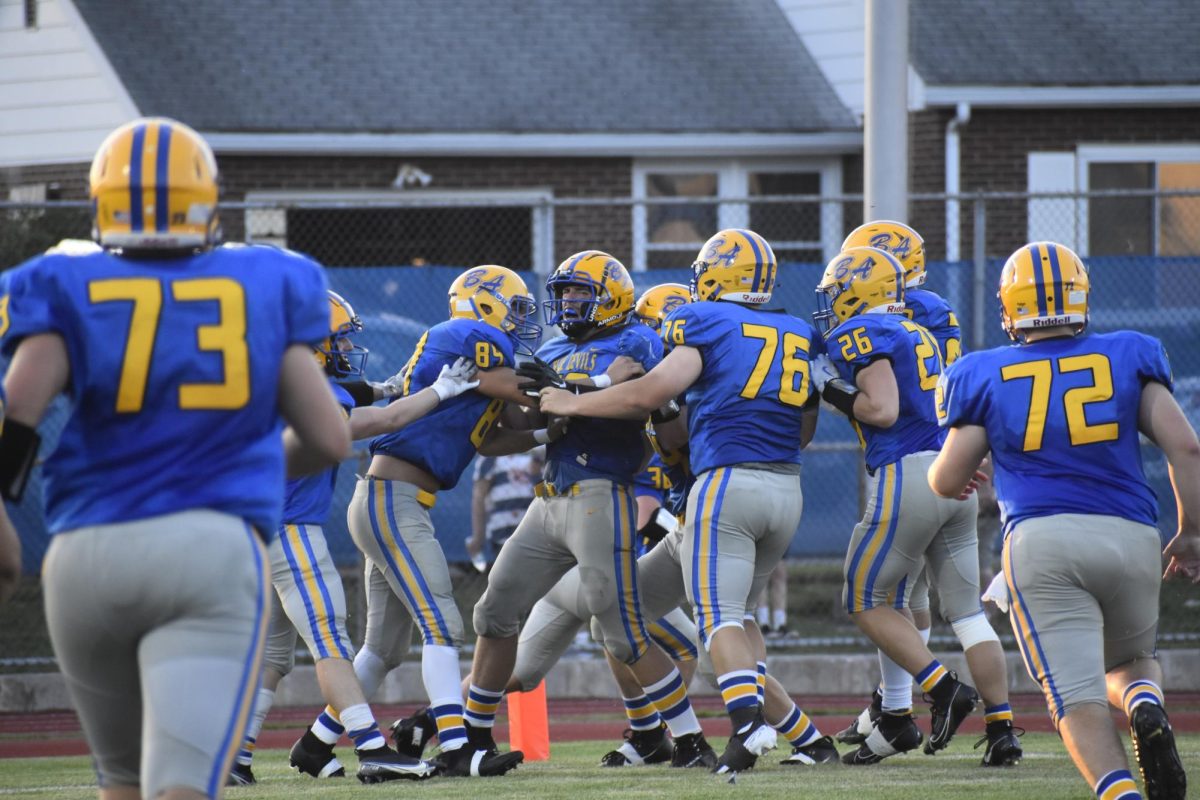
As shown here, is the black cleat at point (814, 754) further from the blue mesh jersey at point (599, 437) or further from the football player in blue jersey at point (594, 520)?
the blue mesh jersey at point (599, 437)

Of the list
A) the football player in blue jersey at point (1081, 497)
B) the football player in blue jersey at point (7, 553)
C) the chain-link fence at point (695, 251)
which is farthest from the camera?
the chain-link fence at point (695, 251)

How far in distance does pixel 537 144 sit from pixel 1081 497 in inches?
444

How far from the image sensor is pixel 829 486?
11453 millimetres

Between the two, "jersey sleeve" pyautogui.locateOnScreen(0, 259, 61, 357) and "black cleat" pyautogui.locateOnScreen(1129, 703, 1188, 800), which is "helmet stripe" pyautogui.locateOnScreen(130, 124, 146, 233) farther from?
"black cleat" pyautogui.locateOnScreen(1129, 703, 1188, 800)

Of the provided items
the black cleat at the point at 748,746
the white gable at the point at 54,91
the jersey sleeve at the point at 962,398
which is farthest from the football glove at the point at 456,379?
the white gable at the point at 54,91

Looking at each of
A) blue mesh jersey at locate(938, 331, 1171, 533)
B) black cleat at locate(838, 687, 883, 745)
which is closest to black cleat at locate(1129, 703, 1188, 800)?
blue mesh jersey at locate(938, 331, 1171, 533)

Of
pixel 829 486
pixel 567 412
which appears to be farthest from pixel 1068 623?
pixel 829 486

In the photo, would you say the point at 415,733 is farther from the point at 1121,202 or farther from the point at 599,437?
the point at 1121,202

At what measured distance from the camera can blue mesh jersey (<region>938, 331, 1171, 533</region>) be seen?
5414 millimetres

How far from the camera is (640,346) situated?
740 centimetres

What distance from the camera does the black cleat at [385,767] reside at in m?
7.03

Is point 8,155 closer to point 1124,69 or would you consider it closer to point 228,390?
point 1124,69

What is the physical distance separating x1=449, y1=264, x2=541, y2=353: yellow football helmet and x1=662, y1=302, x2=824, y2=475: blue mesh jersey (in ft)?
2.79

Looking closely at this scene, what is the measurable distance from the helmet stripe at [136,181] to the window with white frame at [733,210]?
11.0 m
